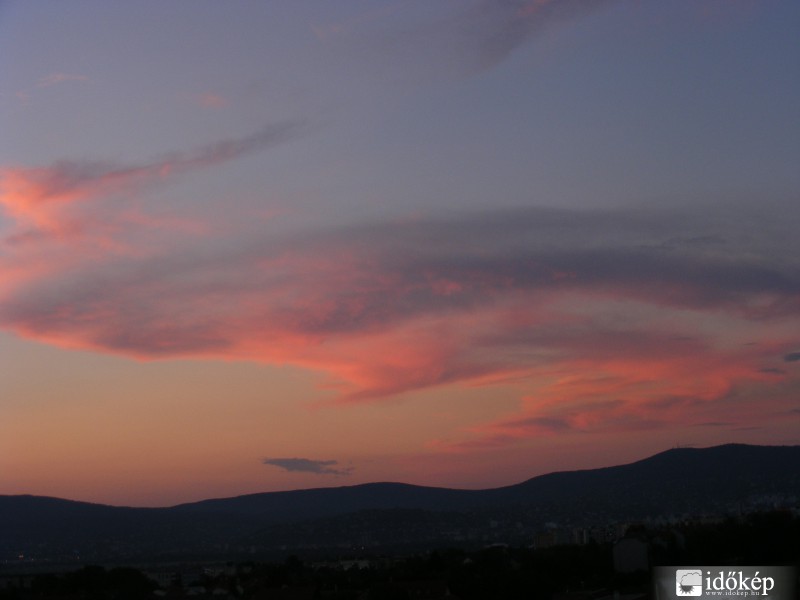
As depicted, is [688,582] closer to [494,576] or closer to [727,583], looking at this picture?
[727,583]

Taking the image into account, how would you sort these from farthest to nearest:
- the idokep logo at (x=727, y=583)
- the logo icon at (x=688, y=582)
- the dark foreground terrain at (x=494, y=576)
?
the dark foreground terrain at (x=494, y=576) < the logo icon at (x=688, y=582) < the idokep logo at (x=727, y=583)

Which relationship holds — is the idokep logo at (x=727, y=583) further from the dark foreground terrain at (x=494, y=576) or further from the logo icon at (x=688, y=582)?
the dark foreground terrain at (x=494, y=576)

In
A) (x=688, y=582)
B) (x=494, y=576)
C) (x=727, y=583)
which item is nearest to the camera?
(x=727, y=583)

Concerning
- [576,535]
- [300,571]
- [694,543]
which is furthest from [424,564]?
[576,535]

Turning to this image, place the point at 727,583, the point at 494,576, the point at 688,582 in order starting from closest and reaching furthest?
the point at 727,583
the point at 688,582
the point at 494,576

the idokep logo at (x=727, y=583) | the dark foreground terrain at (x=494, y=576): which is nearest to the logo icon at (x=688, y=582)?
the idokep logo at (x=727, y=583)

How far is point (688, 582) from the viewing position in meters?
42.8

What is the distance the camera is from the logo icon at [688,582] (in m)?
41.8

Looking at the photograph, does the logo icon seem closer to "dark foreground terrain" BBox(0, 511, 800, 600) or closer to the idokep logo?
the idokep logo

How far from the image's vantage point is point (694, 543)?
107m

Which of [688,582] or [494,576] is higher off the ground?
[688,582]

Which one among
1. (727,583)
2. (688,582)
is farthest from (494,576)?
(727,583)

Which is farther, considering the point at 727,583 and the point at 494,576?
the point at 494,576

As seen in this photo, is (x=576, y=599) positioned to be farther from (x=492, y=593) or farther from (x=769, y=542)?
(x=769, y=542)
